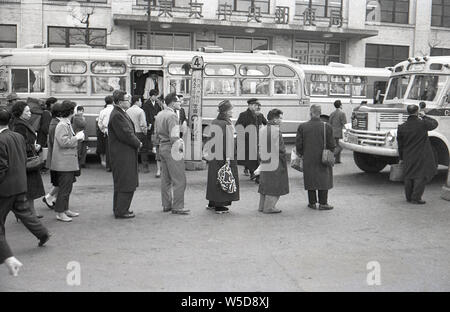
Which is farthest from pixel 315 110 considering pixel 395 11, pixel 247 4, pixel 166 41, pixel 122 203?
pixel 395 11

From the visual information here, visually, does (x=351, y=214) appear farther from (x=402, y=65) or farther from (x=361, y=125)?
(x=402, y=65)

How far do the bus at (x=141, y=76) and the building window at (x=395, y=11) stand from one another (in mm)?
16630

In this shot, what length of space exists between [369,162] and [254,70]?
193 inches

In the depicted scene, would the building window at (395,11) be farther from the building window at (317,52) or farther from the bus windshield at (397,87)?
the bus windshield at (397,87)

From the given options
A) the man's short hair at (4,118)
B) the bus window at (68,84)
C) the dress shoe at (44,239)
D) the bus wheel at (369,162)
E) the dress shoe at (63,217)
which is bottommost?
the dress shoe at (63,217)

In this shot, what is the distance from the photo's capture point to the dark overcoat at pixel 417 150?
10.2 meters

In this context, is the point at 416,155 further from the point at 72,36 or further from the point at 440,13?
the point at 440,13

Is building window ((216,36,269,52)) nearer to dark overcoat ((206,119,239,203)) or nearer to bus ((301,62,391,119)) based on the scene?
bus ((301,62,391,119))

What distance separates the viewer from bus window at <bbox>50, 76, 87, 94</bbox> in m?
15.3

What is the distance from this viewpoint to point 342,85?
2147 cm

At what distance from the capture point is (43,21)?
26.6m

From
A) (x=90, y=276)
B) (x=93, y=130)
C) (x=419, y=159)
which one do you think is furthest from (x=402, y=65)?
(x=90, y=276)

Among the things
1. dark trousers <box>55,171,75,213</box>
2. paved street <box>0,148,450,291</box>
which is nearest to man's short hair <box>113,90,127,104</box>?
dark trousers <box>55,171,75,213</box>

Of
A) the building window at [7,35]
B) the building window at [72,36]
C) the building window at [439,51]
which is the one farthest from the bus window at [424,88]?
the building window at [439,51]
